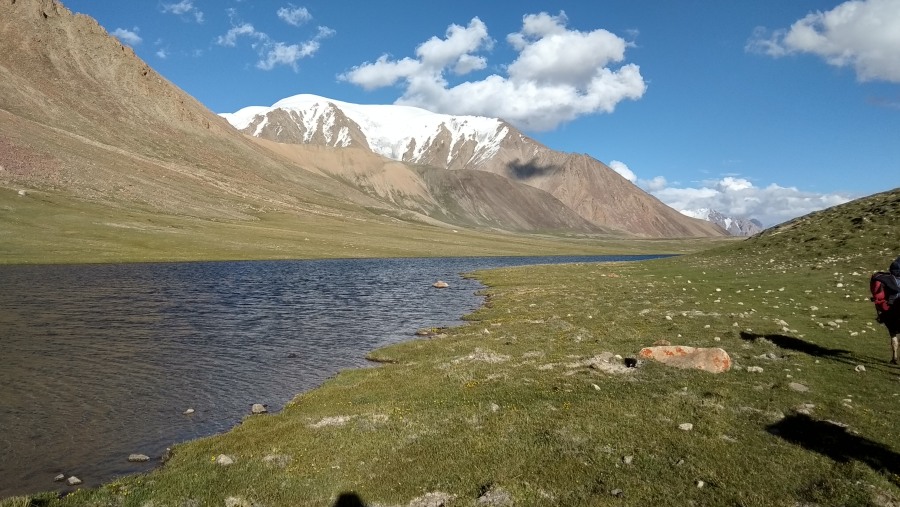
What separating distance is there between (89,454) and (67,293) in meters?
45.1

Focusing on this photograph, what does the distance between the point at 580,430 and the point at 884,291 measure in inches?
680

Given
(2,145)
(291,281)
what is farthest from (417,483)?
(2,145)

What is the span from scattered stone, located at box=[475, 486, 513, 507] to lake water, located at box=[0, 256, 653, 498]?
11244 mm

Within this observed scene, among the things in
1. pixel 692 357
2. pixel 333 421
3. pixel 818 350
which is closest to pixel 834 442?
pixel 692 357

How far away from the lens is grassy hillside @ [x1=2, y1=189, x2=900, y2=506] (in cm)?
1323

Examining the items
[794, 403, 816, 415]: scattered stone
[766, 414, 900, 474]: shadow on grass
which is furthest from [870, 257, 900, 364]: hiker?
[766, 414, 900, 474]: shadow on grass

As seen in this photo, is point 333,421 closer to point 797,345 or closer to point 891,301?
point 797,345

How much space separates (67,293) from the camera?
175ft

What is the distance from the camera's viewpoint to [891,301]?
22766mm

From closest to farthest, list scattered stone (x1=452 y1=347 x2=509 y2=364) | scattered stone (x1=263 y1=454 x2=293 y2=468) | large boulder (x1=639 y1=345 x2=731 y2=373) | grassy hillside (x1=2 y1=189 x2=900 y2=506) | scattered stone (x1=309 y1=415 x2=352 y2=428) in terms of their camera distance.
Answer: grassy hillside (x1=2 y1=189 x2=900 y2=506)
scattered stone (x1=263 y1=454 x2=293 y2=468)
scattered stone (x1=309 y1=415 x2=352 y2=428)
large boulder (x1=639 y1=345 x2=731 y2=373)
scattered stone (x1=452 y1=347 x2=509 y2=364)

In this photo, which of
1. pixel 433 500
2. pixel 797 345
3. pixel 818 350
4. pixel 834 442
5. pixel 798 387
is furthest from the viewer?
pixel 797 345

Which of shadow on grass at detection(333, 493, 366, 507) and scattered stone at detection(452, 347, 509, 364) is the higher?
scattered stone at detection(452, 347, 509, 364)

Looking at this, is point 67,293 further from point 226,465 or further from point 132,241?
point 132,241

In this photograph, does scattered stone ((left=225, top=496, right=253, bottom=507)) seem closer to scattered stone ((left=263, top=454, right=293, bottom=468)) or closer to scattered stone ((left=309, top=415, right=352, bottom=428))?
scattered stone ((left=263, top=454, right=293, bottom=468))
